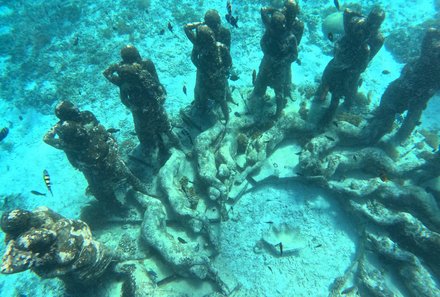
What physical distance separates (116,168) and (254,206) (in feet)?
16.3

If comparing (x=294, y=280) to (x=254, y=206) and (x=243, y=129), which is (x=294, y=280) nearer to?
(x=254, y=206)

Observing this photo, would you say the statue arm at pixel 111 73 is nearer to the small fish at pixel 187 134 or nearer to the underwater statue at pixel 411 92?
the small fish at pixel 187 134

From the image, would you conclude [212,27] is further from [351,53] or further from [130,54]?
[351,53]

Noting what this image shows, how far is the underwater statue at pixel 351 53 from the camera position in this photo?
Result: 9078 millimetres

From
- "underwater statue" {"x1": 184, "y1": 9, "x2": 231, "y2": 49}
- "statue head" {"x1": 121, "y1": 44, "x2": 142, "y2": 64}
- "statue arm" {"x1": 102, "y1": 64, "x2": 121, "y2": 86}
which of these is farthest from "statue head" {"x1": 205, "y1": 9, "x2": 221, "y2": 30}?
"statue arm" {"x1": 102, "y1": 64, "x2": 121, "y2": 86}

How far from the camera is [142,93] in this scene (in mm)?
8125

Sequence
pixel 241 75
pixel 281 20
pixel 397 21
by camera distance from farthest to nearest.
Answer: pixel 397 21
pixel 241 75
pixel 281 20

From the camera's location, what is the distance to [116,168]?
795 cm

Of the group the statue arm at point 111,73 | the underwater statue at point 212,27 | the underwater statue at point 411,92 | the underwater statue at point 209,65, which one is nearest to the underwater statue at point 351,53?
the underwater statue at point 411,92

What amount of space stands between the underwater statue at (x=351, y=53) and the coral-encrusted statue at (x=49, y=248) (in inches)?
363

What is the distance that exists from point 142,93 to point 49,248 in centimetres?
477

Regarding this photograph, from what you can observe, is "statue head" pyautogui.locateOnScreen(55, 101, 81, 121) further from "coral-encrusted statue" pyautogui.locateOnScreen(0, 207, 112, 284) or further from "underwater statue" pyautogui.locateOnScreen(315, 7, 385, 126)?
"underwater statue" pyautogui.locateOnScreen(315, 7, 385, 126)

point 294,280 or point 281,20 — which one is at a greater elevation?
A: point 281,20

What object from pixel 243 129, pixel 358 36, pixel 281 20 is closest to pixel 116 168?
pixel 243 129
